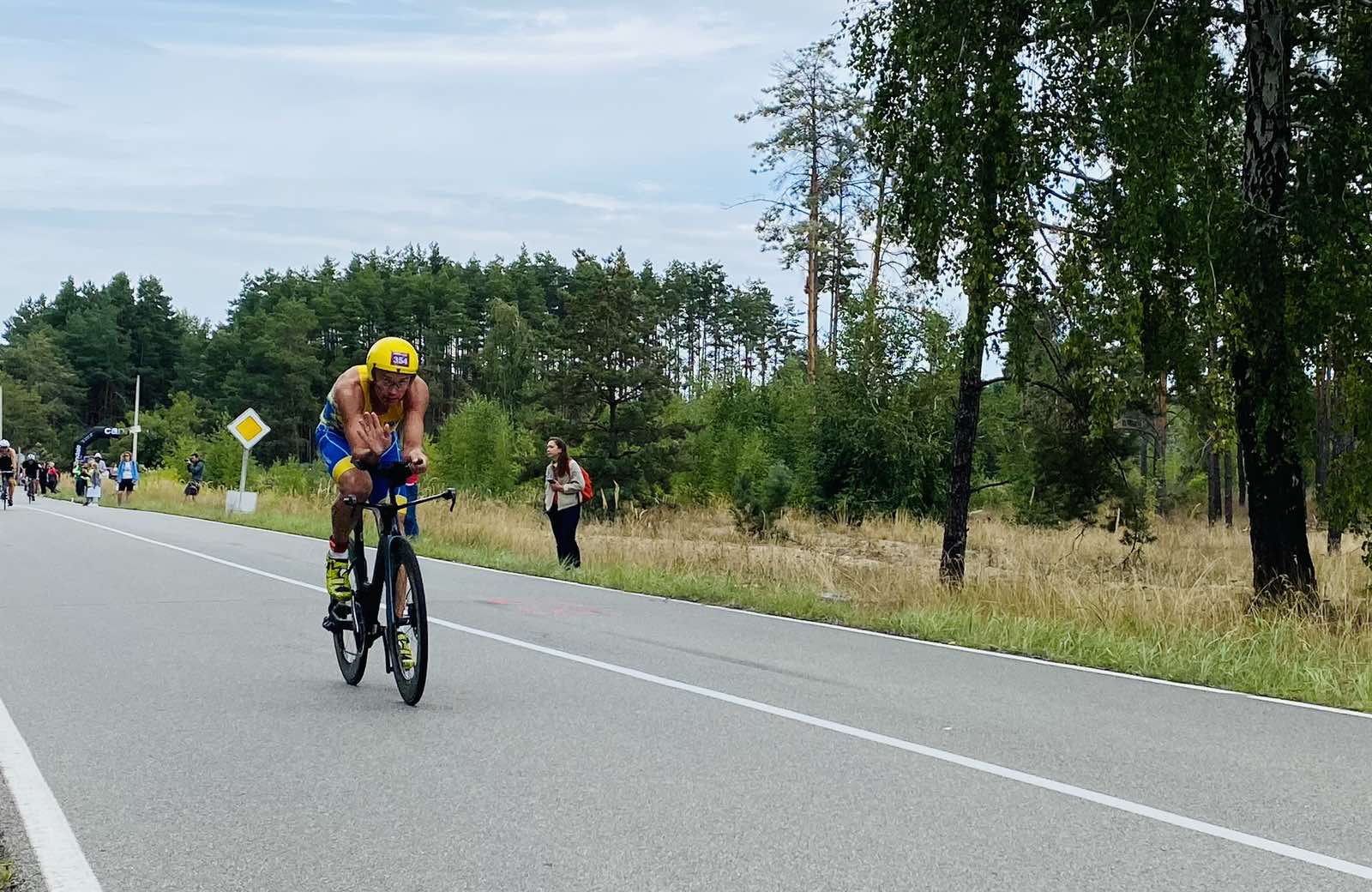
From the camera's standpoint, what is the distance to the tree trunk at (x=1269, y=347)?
1182 cm

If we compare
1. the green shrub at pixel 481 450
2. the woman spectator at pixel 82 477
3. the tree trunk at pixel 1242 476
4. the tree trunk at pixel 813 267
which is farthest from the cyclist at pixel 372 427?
the green shrub at pixel 481 450

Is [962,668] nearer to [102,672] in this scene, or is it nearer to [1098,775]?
[1098,775]

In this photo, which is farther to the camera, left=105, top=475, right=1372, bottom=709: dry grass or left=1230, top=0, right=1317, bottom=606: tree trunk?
left=1230, top=0, right=1317, bottom=606: tree trunk

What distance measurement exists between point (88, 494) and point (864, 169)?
2534cm

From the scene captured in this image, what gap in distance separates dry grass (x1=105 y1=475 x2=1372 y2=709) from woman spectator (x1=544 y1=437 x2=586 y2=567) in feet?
1.44

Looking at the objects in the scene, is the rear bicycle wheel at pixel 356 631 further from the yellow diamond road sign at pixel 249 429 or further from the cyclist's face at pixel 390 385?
the yellow diamond road sign at pixel 249 429

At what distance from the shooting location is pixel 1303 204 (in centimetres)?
1166

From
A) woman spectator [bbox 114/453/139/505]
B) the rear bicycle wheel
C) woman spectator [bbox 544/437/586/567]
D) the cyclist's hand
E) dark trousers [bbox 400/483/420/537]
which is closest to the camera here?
the cyclist's hand

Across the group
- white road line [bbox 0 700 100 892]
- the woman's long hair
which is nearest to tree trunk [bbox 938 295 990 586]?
the woman's long hair

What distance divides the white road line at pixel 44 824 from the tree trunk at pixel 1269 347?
9.92 meters

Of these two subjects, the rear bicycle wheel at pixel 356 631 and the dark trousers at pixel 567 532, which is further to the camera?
the dark trousers at pixel 567 532

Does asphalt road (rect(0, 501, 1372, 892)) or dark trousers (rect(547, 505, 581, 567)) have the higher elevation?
dark trousers (rect(547, 505, 581, 567))

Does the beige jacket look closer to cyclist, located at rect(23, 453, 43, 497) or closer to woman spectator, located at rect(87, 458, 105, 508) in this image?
woman spectator, located at rect(87, 458, 105, 508)

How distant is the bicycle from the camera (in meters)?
6.80
